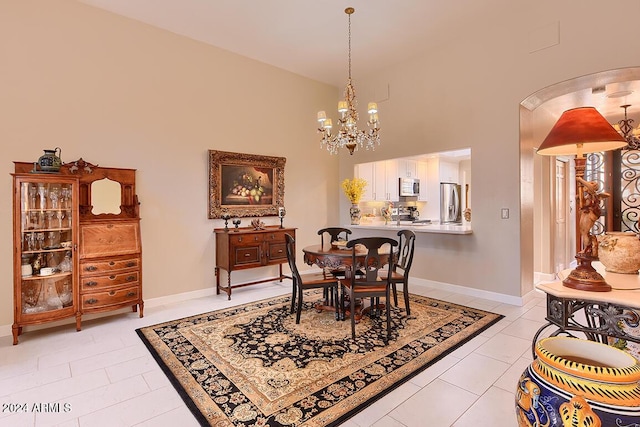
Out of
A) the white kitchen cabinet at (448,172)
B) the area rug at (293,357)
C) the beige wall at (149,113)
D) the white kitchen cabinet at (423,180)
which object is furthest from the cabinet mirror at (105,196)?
the white kitchen cabinet at (448,172)

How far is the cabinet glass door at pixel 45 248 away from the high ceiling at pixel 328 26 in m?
2.33

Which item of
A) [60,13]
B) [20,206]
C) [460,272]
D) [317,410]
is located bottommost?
[317,410]

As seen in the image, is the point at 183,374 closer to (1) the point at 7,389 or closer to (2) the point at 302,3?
(1) the point at 7,389

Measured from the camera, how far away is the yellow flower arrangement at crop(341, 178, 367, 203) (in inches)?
241

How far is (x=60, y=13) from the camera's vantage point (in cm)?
363

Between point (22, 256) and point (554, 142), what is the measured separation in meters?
4.62

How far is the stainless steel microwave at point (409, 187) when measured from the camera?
23.5 feet

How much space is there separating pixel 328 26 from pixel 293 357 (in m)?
4.13

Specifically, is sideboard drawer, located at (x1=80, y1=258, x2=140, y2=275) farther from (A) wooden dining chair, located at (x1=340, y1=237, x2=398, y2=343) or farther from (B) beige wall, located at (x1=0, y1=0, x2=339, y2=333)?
(A) wooden dining chair, located at (x1=340, y1=237, x2=398, y2=343)

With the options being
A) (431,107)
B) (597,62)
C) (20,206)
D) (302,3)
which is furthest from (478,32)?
(20,206)

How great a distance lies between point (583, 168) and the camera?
1.79 meters

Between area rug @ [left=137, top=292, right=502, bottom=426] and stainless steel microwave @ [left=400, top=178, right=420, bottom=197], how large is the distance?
11.4ft

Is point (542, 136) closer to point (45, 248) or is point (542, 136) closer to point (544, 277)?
point (544, 277)

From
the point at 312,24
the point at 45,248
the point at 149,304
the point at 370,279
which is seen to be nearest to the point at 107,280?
the point at 45,248
